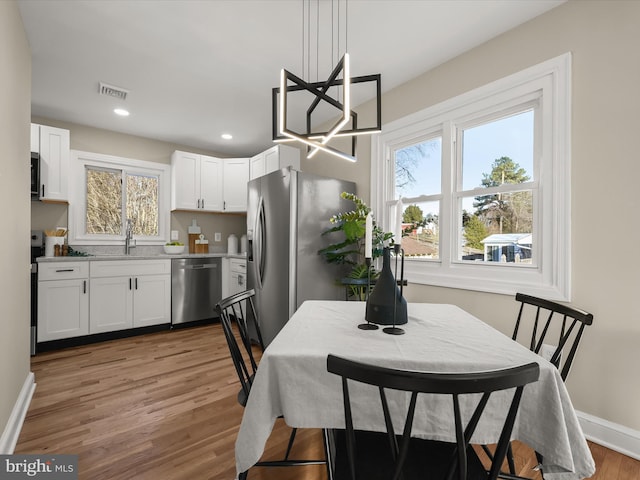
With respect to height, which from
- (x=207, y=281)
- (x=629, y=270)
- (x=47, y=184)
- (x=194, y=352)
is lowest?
(x=194, y=352)

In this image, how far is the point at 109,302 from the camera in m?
3.40

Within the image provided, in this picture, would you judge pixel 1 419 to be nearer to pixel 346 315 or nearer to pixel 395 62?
pixel 346 315

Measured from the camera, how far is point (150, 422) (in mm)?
1862

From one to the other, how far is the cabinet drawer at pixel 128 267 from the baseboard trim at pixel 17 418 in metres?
1.31

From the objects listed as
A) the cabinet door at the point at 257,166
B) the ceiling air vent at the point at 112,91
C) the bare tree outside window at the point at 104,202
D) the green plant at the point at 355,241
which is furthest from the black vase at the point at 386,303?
the bare tree outside window at the point at 104,202

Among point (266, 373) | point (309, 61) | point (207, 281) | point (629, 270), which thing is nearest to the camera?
point (266, 373)

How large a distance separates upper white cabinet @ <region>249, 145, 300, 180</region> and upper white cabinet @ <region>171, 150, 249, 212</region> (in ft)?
1.43

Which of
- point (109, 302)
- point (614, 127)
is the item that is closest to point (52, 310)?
point (109, 302)

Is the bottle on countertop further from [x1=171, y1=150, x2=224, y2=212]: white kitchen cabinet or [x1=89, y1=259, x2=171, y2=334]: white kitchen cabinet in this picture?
[x1=89, y1=259, x2=171, y2=334]: white kitchen cabinet

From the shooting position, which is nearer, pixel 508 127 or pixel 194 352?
pixel 508 127

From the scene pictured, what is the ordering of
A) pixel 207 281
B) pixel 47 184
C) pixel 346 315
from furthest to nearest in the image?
pixel 207 281 → pixel 47 184 → pixel 346 315

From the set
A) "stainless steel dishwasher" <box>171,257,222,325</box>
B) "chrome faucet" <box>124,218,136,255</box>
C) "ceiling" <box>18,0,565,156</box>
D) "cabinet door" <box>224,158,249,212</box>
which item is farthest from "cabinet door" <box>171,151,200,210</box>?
"ceiling" <box>18,0,565,156</box>

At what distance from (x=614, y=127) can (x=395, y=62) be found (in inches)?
61.4

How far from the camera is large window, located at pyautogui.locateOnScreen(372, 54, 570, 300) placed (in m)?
1.91
